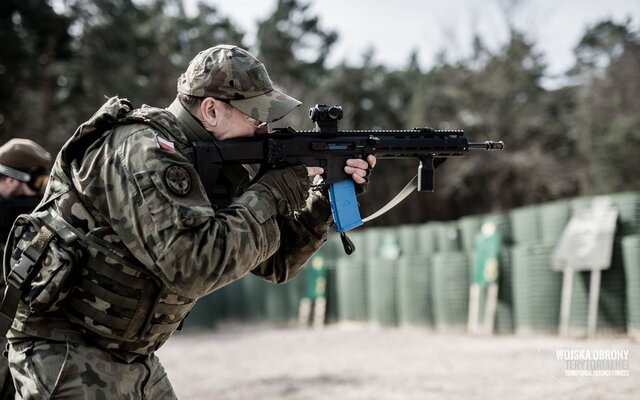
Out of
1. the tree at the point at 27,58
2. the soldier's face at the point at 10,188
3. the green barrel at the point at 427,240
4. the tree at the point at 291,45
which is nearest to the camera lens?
the soldier's face at the point at 10,188

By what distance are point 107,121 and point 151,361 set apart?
1.03 meters

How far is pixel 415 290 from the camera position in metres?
14.1

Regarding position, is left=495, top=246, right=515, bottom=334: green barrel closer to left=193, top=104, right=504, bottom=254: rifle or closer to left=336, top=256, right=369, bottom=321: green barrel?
left=336, top=256, right=369, bottom=321: green barrel

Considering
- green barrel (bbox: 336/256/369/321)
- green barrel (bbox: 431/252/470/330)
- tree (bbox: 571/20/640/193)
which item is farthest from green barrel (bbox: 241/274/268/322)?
tree (bbox: 571/20/640/193)

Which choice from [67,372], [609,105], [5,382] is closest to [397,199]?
[67,372]

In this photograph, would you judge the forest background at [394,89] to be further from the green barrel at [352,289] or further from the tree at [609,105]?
the green barrel at [352,289]

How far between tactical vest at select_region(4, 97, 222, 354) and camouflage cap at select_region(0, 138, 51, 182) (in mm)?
1830

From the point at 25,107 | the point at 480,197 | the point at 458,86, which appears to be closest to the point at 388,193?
the point at 480,197

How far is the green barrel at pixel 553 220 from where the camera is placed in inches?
444

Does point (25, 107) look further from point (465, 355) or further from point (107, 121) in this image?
point (107, 121)

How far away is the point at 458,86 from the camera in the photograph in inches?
1427

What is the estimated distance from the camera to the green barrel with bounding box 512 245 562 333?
1097 centimetres

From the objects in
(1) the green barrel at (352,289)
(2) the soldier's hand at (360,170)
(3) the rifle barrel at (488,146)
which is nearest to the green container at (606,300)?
(1) the green barrel at (352,289)

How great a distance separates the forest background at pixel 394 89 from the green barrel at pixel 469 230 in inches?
497
